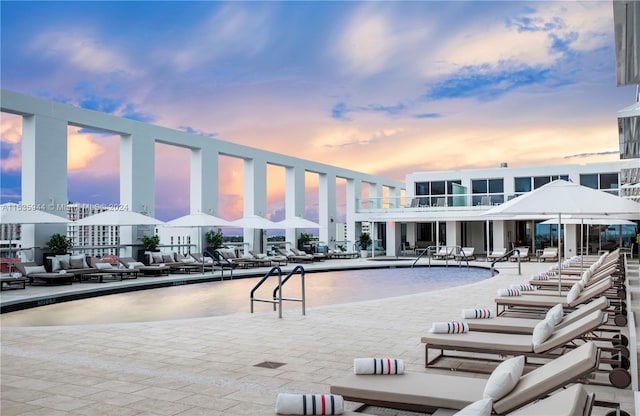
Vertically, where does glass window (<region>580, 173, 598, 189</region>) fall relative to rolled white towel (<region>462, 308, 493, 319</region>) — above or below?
above

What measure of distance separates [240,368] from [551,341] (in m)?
3.14

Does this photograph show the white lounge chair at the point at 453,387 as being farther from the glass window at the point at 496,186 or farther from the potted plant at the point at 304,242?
the glass window at the point at 496,186

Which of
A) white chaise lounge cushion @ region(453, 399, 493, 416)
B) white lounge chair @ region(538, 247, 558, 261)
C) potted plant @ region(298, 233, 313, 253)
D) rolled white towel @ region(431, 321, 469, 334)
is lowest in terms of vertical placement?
white lounge chair @ region(538, 247, 558, 261)

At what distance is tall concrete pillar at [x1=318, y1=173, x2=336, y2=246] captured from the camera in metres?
33.2

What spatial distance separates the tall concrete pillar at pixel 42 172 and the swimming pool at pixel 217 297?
477 centimetres

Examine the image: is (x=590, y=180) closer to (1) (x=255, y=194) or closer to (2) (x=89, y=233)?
(1) (x=255, y=194)

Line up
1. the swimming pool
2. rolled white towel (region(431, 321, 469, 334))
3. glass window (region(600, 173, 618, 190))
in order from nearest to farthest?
rolled white towel (region(431, 321, 469, 334)), the swimming pool, glass window (region(600, 173, 618, 190))

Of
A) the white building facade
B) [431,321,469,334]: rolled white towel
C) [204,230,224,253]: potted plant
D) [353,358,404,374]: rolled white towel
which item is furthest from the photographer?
the white building facade

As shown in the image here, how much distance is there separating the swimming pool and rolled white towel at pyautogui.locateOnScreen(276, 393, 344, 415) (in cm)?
692

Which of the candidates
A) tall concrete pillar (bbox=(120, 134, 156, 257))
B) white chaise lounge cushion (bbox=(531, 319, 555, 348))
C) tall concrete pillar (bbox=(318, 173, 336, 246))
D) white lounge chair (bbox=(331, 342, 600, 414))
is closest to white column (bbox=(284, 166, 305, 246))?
tall concrete pillar (bbox=(318, 173, 336, 246))

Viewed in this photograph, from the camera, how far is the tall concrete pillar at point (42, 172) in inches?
679

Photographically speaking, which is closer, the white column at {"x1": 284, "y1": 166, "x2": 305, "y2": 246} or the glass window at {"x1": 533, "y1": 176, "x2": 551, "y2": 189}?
the glass window at {"x1": 533, "y1": 176, "x2": 551, "y2": 189}

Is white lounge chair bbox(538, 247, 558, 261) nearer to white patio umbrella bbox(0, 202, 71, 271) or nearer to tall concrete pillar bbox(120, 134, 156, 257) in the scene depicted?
tall concrete pillar bbox(120, 134, 156, 257)

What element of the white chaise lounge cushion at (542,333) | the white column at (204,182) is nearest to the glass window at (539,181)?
the white column at (204,182)
